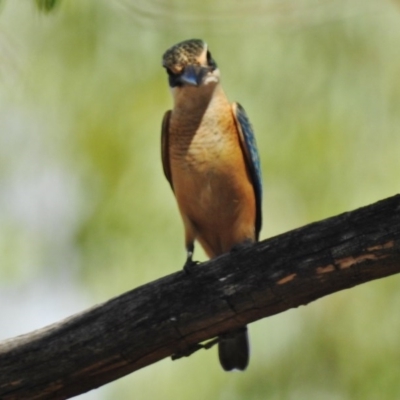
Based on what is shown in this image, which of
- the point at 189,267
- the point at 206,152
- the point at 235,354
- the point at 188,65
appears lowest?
the point at 189,267

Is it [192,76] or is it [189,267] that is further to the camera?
[192,76]

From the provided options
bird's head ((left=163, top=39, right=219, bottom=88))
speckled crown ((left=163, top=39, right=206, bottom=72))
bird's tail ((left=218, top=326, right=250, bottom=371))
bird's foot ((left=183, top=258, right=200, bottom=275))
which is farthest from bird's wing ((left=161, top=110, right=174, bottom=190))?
bird's tail ((left=218, top=326, right=250, bottom=371))

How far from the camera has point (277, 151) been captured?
6.83m

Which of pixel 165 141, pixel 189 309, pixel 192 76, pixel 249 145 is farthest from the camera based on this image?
pixel 165 141

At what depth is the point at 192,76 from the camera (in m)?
5.58

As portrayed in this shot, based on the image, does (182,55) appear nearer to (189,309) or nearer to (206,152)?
(206,152)

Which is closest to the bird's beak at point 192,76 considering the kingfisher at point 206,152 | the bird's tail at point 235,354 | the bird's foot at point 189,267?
the kingfisher at point 206,152

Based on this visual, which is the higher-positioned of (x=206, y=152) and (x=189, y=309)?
(x=206, y=152)

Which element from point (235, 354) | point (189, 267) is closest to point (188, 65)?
point (189, 267)

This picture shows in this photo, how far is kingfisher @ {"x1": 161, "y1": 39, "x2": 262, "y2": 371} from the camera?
5602mm

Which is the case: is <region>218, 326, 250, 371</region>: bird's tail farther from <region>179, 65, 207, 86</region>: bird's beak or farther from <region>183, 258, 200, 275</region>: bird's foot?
<region>179, 65, 207, 86</region>: bird's beak

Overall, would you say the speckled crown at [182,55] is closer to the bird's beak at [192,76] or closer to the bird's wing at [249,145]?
the bird's beak at [192,76]

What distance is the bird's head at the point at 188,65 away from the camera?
5582mm

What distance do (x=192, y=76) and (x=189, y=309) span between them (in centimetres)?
182
